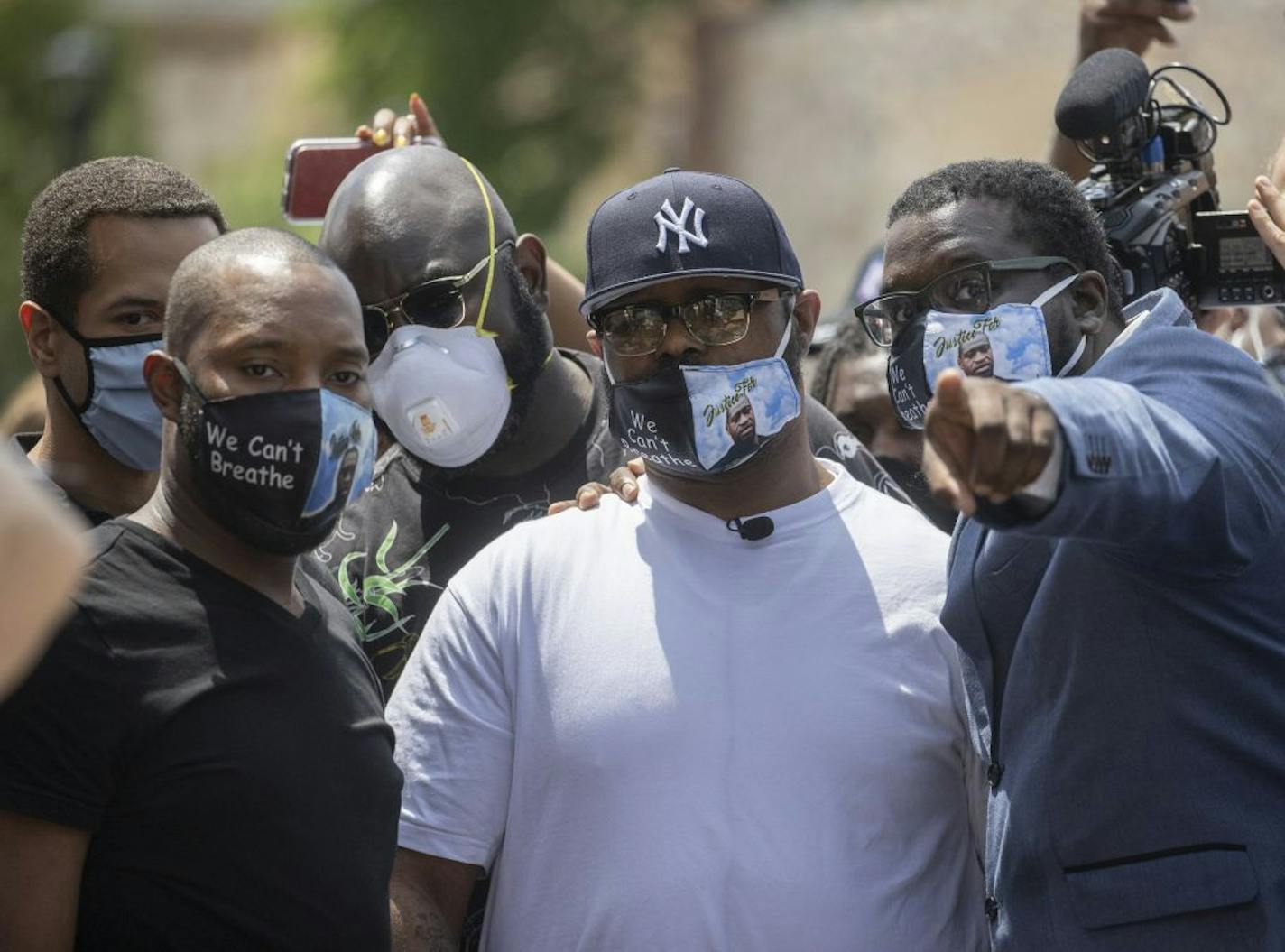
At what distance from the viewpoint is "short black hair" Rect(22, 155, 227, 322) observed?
3.86 m

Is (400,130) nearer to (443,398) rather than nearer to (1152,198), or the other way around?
(443,398)

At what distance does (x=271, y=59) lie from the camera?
3609 cm

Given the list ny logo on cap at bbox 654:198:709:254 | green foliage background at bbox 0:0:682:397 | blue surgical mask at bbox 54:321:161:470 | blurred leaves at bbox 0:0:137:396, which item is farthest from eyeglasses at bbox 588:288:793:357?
green foliage background at bbox 0:0:682:397

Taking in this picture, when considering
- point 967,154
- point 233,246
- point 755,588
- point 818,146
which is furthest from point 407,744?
point 818,146

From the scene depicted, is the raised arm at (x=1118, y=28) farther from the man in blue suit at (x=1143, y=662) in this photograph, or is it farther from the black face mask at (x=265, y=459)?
the black face mask at (x=265, y=459)

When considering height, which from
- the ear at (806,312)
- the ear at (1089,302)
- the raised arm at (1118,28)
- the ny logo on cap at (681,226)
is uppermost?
the raised arm at (1118,28)

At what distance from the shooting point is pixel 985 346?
3.46m

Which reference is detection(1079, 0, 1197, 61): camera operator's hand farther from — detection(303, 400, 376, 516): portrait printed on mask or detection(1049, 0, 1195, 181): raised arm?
detection(303, 400, 376, 516): portrait printed on mask

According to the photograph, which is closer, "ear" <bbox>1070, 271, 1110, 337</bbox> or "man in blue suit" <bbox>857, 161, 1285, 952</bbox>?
"man in blue suit" <bbox>857, 161, 1285, 952</bbox>

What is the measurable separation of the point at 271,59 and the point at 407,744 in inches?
1345

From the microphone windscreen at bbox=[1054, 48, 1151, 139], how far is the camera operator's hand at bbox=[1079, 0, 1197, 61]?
111cm

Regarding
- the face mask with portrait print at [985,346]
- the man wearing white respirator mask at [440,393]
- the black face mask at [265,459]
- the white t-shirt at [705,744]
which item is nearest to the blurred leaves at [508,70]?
the man wearing white respirator mask at [440,393]

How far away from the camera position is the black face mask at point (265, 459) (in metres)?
3.08

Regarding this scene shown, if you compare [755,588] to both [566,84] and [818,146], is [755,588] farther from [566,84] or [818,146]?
[566,84]
